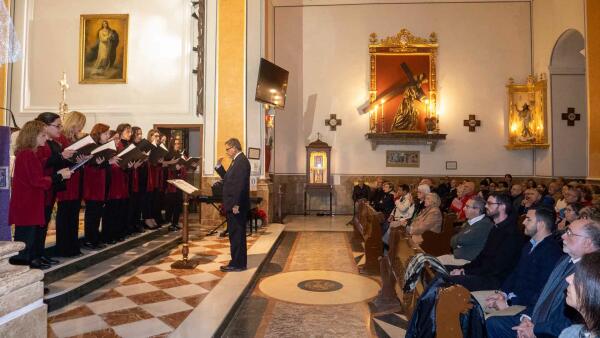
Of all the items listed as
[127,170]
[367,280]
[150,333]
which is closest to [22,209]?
[150,333]

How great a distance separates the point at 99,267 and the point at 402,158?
1002cm

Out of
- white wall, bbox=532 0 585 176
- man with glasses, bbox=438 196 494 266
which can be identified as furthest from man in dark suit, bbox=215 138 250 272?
white wall, bbox=532 0 585 176

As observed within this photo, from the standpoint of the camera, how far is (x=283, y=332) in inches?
139

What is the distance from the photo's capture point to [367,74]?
13141 mm

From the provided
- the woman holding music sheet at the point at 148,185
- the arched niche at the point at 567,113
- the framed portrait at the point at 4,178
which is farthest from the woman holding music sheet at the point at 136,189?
the arched niche at the point at 567,113

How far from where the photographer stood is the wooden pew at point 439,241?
4855 mm

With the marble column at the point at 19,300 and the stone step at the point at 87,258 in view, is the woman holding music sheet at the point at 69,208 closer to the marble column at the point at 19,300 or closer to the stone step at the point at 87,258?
the stone step at the point at 87,258

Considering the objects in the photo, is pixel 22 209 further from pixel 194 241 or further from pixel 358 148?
pixel 358 148

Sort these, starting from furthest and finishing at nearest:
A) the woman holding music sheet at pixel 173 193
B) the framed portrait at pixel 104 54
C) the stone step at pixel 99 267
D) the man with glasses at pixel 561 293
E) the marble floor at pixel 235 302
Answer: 1. the framed portrait at pixel 104 54
2. the woman holding music sheet at pixel 173 193
3. the stone step at pixel 99 267
4. the marble floor at pixel 235 302
5. the man with glasses at pixel 561 293

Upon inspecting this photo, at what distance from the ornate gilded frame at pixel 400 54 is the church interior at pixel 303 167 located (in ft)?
0.20

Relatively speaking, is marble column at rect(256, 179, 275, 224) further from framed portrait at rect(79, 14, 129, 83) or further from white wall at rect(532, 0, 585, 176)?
white wall at rect(532, 0, 585, 176)

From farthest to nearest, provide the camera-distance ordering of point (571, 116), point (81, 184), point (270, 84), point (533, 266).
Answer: point (571, 116) < point (270, 84) < point (81, 184) < point (533, 266)

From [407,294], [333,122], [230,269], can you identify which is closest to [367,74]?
[333,122]

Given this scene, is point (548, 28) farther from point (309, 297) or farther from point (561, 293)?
point (561, 293)
